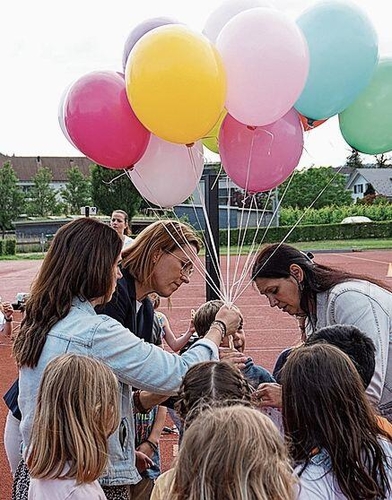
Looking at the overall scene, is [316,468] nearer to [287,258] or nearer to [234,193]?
[287,258]

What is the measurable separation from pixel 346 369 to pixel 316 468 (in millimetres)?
319

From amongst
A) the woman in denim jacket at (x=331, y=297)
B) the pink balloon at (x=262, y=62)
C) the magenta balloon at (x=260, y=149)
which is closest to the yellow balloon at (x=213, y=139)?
the magenta balloon at (x=260, y=149)

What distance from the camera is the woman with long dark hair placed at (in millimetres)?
1931

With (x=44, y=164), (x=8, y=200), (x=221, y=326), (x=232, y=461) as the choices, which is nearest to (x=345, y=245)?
(x=8, y=200)

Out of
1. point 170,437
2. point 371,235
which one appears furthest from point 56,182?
point 170,437

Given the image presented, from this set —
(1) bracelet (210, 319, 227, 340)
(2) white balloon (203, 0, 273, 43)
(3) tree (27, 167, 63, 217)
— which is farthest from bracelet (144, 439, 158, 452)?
(3) tree (27, 167, 63, 217)

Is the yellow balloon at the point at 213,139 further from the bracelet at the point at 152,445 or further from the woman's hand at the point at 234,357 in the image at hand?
the bracelet at the point at 152,445

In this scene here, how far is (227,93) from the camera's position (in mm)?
3023

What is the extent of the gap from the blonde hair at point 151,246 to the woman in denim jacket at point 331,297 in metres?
0.43

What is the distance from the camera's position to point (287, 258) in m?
3.03

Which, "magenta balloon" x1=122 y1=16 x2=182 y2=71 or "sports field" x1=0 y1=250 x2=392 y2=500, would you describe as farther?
"sports field" x1=0 y1=250 x2=392 y2=500

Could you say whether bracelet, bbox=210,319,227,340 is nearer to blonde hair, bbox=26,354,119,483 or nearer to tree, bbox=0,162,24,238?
blonde hair, bbox=26,354,119,483

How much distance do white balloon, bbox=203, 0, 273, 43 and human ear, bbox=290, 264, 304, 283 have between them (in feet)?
4.25

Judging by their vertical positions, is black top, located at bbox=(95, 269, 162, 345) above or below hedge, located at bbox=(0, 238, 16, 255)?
above
